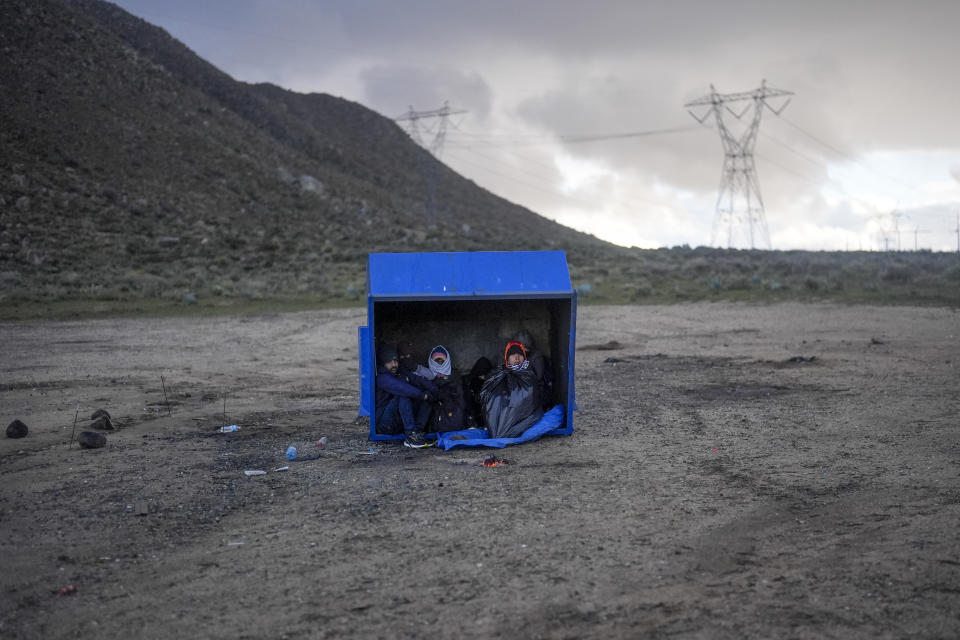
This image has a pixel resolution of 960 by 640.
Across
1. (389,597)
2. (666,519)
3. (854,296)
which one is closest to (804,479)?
(666,519)

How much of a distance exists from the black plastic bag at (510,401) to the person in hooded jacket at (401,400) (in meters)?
0.62

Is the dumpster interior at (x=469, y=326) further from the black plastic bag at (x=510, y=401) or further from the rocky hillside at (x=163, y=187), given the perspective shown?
the rocky hillside at (x=163, y=187)

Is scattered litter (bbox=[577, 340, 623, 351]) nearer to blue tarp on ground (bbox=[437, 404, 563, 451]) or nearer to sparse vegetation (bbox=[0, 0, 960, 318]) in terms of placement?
blue tarp on ground (bbox=[437, 404, 563, 451])

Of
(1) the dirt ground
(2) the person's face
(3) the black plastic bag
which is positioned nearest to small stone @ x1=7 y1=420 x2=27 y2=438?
(1) the dirt ground

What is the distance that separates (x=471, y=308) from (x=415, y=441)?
89.5 inches

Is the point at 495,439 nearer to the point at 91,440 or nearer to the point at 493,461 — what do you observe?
the point at 493,461

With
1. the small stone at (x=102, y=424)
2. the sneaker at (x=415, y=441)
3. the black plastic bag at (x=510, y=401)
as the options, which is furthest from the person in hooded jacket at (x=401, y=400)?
the small stone at (x=102, y=424)

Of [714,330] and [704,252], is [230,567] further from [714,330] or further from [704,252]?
[704,252]

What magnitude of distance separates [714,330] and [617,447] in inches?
518

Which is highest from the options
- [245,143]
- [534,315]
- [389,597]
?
[245,143]

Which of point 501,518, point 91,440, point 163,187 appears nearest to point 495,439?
point 501,518

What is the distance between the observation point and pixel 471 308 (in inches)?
433

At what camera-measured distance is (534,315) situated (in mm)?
11016

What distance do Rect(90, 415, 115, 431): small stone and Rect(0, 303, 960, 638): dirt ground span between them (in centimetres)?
18
